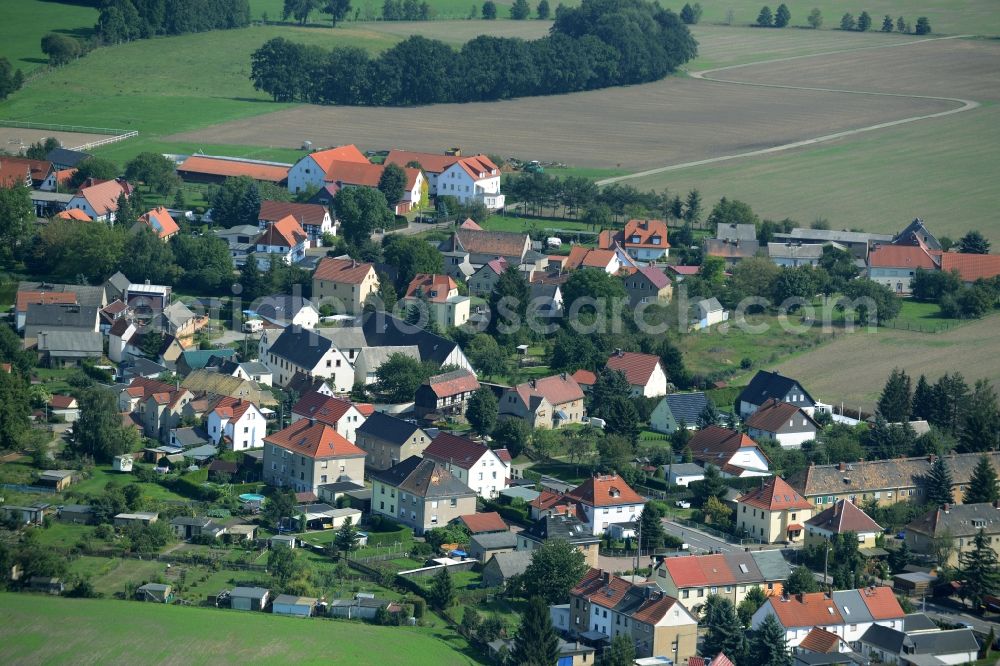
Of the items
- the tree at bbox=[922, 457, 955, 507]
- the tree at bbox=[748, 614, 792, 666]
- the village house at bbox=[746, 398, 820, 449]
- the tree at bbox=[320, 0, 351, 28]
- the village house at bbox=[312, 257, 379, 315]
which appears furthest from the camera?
the tree at bbox=[320, 0, 351, 28]

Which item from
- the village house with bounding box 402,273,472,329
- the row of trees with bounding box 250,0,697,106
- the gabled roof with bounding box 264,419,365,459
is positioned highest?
the row of trees with bounding box 250,0,697,106

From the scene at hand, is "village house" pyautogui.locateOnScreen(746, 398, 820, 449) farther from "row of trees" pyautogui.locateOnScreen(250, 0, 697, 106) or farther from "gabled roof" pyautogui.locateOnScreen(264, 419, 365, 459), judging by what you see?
"row of trees" pyautogui.locateOnScreen(250, 0, 697, 106)

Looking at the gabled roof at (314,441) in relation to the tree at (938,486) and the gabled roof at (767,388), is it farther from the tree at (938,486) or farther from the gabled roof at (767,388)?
the tree at (938,486)

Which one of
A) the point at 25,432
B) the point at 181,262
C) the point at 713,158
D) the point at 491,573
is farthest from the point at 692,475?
the point at 713,158

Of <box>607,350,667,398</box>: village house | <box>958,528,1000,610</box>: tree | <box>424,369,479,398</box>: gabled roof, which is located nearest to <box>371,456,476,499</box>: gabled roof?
<box>424,369,479,398</box>: gabled roof

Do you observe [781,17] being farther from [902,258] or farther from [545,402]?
[545,402]

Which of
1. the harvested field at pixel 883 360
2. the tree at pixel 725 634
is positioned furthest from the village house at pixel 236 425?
the harvested field at pixel 883 360
